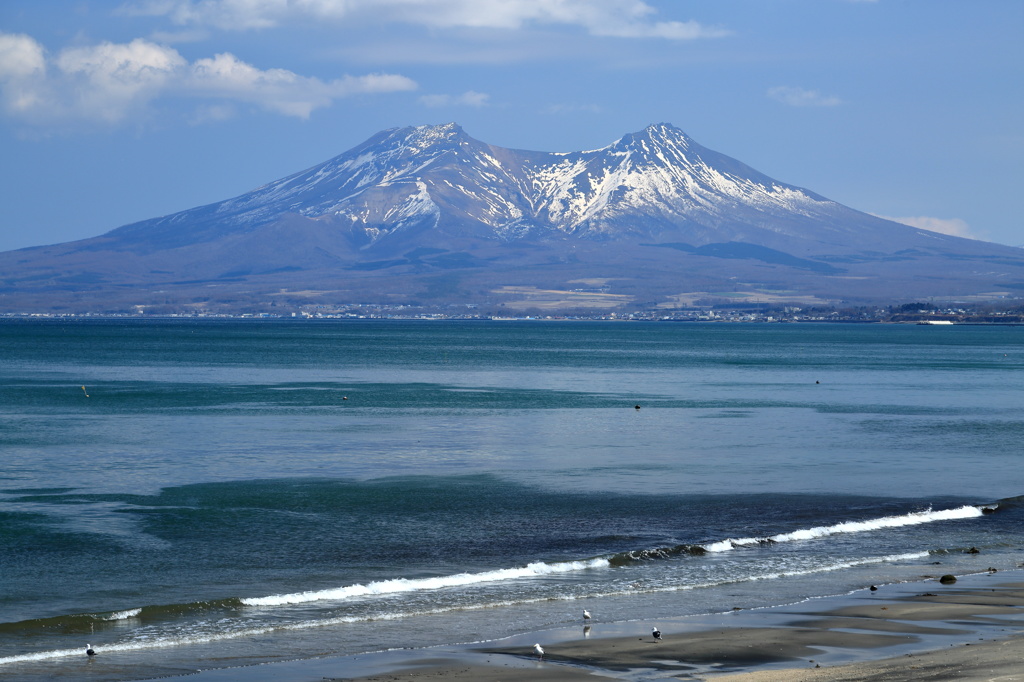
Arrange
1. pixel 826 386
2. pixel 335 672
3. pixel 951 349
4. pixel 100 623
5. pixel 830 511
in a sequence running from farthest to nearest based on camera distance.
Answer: pixel 951 349 < pixel 826 386 < pixel 830 511 < pixel 100 623 < pixel 335 672

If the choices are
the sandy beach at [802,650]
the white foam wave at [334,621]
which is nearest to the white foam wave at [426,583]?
the white foam wave at [334,621]

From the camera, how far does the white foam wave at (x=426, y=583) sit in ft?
67.3

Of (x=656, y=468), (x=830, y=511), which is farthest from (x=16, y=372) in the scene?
(x=830, y=511)

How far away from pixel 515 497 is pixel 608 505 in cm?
289

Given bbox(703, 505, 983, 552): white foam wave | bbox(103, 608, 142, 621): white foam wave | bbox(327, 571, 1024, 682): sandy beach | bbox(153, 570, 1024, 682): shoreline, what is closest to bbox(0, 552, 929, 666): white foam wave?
bbox(103, 608, 142, 621): white foam wave

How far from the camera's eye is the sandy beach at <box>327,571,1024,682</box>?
15.1 meters

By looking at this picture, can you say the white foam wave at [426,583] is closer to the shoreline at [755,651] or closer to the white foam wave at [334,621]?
the white foam wave at [334,621]

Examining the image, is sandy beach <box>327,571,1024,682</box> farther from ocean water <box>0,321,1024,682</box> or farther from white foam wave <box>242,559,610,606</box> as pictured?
white foam wave <box>242,559,610,606</box>

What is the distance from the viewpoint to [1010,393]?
259 feet

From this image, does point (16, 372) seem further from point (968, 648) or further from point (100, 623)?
point (968, 648)

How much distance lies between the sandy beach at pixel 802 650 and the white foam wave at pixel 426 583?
4217 millimetres

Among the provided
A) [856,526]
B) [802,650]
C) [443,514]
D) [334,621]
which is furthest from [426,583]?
[856,526]

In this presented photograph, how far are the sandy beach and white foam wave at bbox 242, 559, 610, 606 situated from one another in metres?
4.22

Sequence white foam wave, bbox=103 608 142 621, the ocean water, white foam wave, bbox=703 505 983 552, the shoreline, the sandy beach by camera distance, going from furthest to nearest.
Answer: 1. white foam wave, bbox=703 505 983 552
2. the ocean water
3. white foam wave, bbox=103 608 142 621
4. the shoreline
5. the sandy beach
